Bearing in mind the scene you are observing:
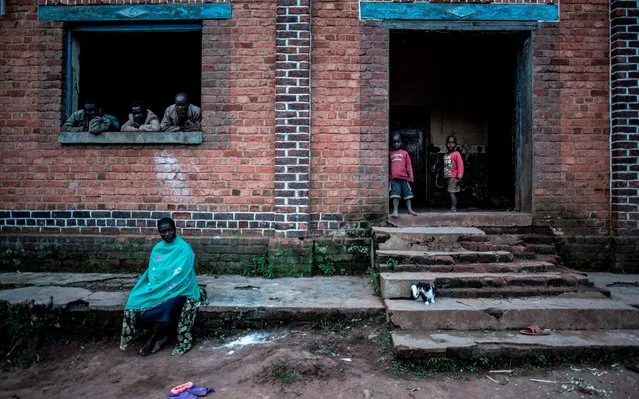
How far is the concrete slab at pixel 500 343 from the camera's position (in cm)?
334

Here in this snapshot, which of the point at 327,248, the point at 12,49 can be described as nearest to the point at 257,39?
the point at 327,248

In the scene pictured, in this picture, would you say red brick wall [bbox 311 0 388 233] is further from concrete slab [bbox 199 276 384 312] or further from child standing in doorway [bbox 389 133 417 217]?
concrete slab [bbox 199 276 384 312]

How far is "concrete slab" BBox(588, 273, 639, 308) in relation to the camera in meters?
4.24

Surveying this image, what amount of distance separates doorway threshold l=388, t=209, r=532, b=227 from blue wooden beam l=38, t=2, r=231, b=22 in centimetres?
365

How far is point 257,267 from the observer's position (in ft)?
17.7

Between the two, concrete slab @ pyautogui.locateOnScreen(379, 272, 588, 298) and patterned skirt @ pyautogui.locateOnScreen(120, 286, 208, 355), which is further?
concrete slab @ pyautogui.locateOnScreen(379, 272, 588, 298)

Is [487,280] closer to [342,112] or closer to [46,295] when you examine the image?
[342,112]

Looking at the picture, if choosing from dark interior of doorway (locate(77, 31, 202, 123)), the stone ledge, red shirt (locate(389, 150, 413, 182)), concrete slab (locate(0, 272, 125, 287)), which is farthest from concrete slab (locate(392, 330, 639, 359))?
dark interior of doorway (locate(77, 31, 202, 123))

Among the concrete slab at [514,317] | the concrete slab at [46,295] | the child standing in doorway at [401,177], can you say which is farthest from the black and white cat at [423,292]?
the concrete slab at [46,295]

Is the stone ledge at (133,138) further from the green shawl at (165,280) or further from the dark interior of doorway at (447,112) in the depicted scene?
the dark interior of doorway at (447,112)

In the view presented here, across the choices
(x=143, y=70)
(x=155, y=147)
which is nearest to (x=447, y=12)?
(x=155, y=147)

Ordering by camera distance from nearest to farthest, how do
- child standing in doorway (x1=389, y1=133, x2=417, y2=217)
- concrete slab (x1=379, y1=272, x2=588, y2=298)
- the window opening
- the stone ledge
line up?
concrete slab (x1=379, y1=272, x2=588, y2=298) < the stone ledge < child standing in doorway (x1=389, y1=133, x2=417, y2=217) < the window opening

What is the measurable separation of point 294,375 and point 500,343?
1.74 m

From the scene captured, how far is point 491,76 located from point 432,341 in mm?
7360
